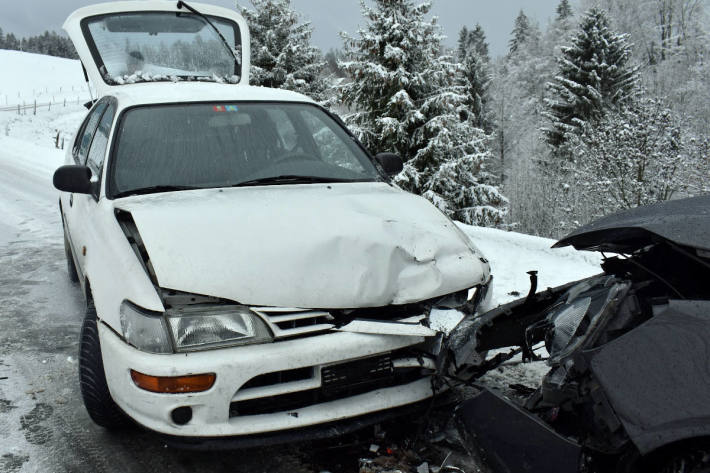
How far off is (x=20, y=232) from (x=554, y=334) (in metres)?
7.19

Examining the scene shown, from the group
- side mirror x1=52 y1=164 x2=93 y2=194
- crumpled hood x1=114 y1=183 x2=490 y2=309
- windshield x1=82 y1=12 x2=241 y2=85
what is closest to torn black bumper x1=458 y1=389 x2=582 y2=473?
crumpled hood x1=114 y1=183 x2=490 y2=309

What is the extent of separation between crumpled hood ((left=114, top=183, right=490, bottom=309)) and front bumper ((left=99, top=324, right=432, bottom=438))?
175 mm

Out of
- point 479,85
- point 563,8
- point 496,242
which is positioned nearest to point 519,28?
point 563,8

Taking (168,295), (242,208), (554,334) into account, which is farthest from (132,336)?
(554,334)

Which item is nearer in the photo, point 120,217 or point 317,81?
point 120,217

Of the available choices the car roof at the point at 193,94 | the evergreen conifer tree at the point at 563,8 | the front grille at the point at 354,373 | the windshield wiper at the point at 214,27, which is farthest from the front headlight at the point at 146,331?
the evergreen conifer tree at the point at 563,8

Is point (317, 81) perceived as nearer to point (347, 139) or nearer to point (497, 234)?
point (497, 234)

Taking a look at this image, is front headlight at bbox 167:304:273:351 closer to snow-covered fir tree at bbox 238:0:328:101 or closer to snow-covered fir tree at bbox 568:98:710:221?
snow-covered fir tree at bbox 568:98:710:221

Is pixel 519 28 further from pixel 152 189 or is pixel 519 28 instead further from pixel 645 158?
pixel 152 189

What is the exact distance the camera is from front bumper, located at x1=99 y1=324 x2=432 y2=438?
2049 millimetres

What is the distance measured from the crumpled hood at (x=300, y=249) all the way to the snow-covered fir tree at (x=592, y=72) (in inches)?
947

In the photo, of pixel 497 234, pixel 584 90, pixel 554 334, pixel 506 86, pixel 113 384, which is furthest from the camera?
pixel 506 86

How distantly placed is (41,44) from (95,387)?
12636cm

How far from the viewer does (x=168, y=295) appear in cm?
216
